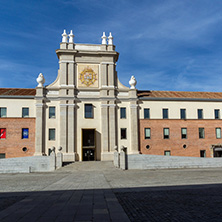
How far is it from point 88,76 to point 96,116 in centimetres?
656

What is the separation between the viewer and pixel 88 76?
39625mm

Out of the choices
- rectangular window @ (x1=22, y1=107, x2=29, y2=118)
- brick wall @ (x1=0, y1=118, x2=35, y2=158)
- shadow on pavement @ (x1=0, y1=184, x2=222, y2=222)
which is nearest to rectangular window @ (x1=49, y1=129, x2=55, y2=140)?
brick wall @ (x1=0, y1=118, x2=35, y2=158)

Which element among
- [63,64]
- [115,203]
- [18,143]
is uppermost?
[63,64]

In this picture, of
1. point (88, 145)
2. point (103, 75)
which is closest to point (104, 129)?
point (88, 145)

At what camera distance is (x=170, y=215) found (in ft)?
26.1

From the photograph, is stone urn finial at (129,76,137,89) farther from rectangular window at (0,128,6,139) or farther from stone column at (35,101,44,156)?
rectangular window at (0,128,6,139)

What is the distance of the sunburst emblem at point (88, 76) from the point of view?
129 feet

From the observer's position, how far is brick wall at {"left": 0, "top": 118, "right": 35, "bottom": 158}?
36.1 meters

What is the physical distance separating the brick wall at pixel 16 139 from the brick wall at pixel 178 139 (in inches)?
667

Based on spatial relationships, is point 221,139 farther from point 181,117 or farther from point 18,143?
point 18,143

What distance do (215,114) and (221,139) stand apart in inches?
173

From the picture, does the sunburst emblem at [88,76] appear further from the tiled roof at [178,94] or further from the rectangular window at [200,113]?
the rectangular window at [200,113]

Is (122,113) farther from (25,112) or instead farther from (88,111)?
(25,112)

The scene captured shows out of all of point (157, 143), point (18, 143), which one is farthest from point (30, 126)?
point (157, 143)
